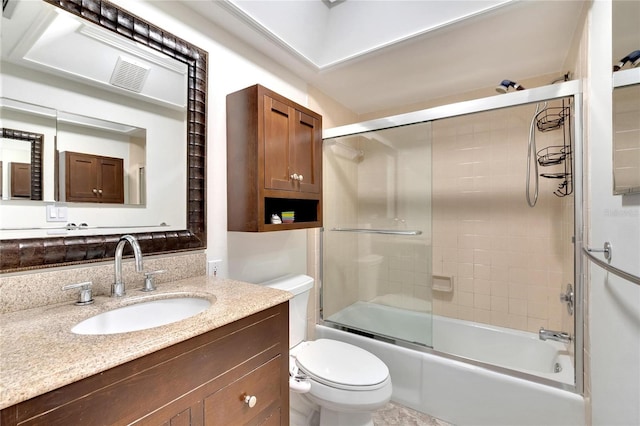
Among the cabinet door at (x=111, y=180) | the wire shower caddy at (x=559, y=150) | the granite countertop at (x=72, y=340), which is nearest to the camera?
the granite countertop at (x=72, y=340)

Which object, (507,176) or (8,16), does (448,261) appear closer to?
(507,176)

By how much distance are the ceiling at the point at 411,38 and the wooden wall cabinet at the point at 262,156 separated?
0.40 metres

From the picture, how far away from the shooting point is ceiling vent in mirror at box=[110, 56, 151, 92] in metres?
1.17

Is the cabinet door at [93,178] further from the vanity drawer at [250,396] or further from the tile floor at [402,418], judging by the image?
the tile floor at [402,418]

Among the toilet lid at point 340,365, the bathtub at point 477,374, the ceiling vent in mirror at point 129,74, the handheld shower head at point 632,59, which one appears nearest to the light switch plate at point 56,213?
the ceiling vent in mirror at point 129,74

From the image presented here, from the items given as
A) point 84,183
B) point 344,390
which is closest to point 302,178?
point 84,183

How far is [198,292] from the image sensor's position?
1128 millimetres

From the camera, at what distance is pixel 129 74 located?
3.96 ft

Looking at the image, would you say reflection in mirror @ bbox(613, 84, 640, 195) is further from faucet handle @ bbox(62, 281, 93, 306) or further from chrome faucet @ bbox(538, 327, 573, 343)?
faucet handle @ bbox(62, 281, 93, 306)

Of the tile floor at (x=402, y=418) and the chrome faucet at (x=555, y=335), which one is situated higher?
the chrome faucet at (x=555, y=335)

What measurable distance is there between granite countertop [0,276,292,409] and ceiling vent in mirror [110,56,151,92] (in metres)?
0.87

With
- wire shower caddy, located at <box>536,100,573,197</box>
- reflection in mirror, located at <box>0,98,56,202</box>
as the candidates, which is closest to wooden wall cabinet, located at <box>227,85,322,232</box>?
reflection in mirror, located at <box>0,98,56,202</box>

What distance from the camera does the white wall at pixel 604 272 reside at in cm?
85

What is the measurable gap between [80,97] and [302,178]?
1.05m
